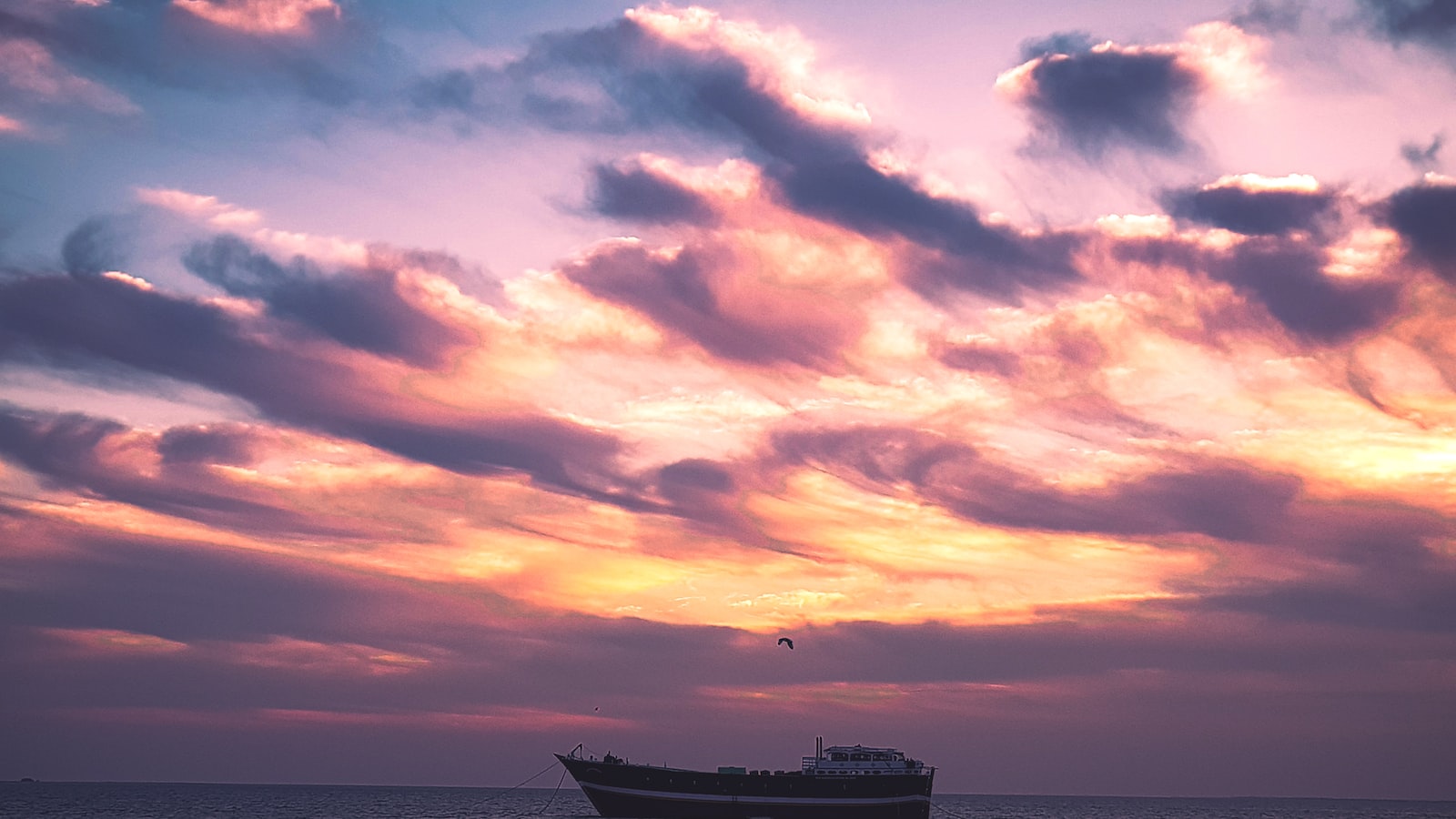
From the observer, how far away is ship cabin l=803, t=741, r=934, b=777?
144 metres

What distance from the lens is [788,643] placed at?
408 feet

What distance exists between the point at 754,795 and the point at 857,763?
12.9 metres

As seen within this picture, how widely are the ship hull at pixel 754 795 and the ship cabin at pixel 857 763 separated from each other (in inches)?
36.3

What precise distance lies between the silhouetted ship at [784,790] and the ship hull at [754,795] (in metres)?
0.10

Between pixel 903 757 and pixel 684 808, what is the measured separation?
27.0 m

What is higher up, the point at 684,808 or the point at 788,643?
the point at 788,643

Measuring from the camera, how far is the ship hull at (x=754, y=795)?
142m

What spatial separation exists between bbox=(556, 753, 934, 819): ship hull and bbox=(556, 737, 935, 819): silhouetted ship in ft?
0.34

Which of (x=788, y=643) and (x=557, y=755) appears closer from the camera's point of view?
(x=788, y=643)

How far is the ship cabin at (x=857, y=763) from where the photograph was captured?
144 meters

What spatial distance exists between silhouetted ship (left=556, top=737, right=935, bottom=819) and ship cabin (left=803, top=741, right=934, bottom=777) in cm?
11

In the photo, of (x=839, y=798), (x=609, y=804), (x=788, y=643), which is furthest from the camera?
(x=609, y=804)

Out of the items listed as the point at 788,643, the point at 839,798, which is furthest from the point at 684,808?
the point at 788,643

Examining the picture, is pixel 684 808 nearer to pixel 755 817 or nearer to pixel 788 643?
pixel 755 817
